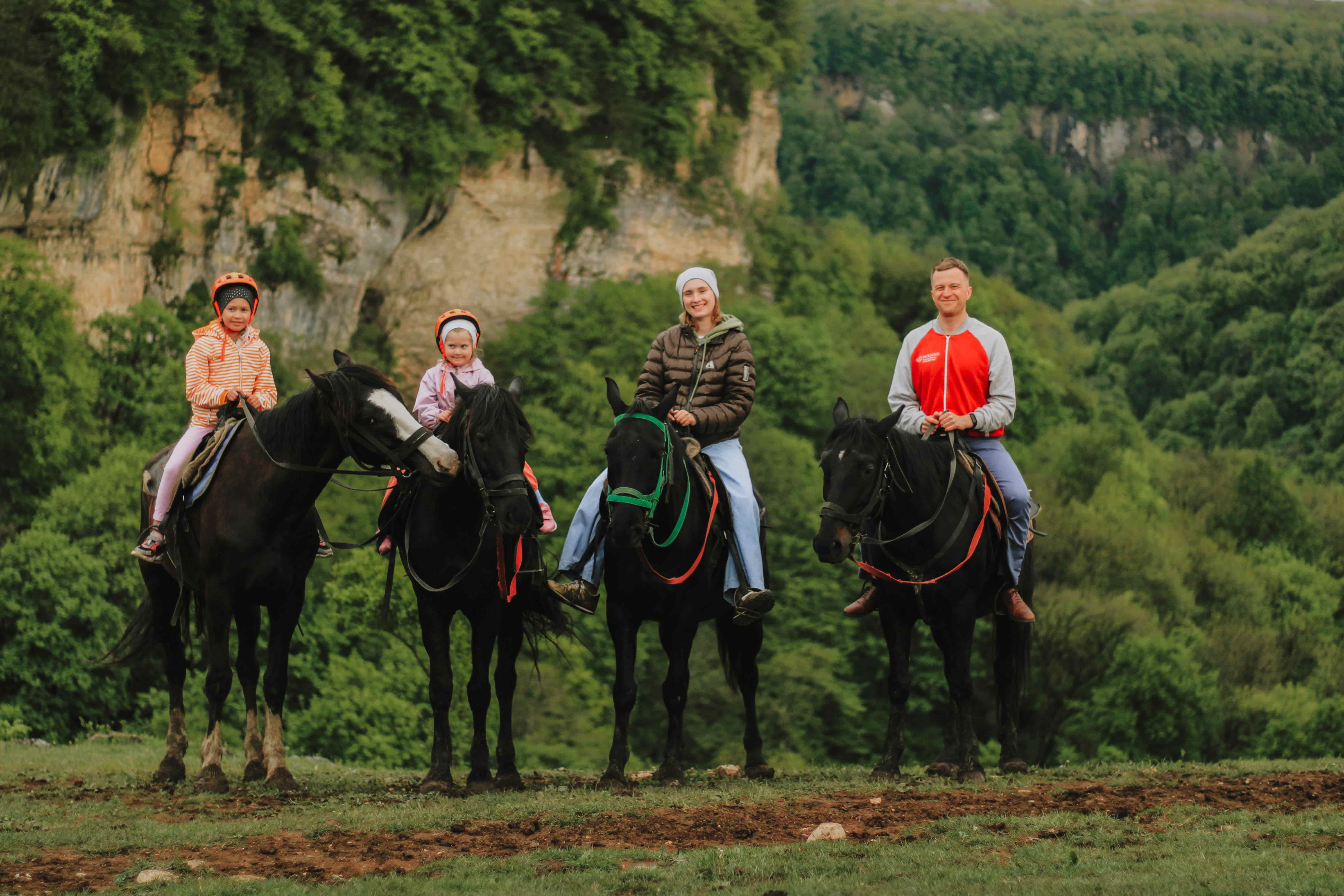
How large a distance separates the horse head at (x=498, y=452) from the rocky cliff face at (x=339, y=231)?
40.8 metres

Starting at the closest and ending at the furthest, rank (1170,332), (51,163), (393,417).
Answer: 1. (393,417)
2. (51,163)
3. (1170,332)

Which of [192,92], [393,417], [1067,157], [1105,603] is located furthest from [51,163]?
[1067,157]

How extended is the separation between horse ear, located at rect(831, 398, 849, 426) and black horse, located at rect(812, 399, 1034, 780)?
15mm

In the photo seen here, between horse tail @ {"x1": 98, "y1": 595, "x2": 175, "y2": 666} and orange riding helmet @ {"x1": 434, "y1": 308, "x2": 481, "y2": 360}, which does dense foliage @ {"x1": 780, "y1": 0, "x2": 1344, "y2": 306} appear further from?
orange riding helmet @ {"x1": 434, "y1": 308, "x2": 481, "y2": 360}

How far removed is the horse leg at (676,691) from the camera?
35.9 ft

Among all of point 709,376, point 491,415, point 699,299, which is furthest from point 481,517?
point 699,299

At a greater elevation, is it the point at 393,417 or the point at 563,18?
the point at 563,18

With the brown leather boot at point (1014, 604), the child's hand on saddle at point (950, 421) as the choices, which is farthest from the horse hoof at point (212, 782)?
the brown leather boot at point (1014, 604)

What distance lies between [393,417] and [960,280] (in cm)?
449

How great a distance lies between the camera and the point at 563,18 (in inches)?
2343

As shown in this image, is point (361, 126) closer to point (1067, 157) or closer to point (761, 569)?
point (761, 569)

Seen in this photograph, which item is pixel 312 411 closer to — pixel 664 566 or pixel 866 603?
pixel 664 566

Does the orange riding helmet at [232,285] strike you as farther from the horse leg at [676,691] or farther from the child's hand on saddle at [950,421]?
the child's hand on saddle at [950,421]

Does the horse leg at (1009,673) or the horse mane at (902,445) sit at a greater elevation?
the horse mane at (902,445)
